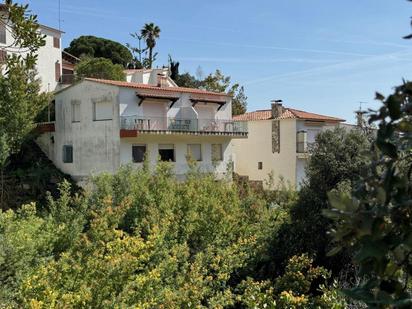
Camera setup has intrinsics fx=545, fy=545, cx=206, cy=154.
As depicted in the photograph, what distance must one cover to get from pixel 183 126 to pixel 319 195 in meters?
18.1

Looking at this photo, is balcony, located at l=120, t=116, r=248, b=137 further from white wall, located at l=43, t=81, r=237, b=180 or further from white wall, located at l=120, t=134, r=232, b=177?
white wall, located at l=120, t=134, r=232, b=177

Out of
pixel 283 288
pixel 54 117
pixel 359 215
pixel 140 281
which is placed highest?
pixel 54 117

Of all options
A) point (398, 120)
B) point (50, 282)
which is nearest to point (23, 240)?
point (50, 282)

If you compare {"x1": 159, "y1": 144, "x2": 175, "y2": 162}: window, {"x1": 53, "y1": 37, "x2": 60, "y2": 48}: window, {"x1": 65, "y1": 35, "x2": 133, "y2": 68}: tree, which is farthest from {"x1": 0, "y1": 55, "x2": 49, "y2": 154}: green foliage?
{"x1": 65, "y1": 35, "x2": 133, "y2": 68}: tree

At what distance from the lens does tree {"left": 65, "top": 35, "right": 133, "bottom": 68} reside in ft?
183

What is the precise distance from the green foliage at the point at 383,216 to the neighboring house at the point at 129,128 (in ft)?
85.5

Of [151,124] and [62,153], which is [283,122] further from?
[62,153]

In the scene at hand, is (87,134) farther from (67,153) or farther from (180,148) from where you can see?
(180,148)

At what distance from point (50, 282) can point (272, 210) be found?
1028 cm

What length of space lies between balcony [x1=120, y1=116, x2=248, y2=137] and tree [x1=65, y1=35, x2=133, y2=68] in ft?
82.2

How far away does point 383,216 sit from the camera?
3.75 ft

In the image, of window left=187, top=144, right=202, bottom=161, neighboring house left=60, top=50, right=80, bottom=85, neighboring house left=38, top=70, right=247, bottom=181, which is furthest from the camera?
neighboring house left=60, top=50, right=80, bottom=85

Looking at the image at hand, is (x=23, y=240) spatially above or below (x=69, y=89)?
below

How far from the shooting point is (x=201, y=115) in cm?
3466
